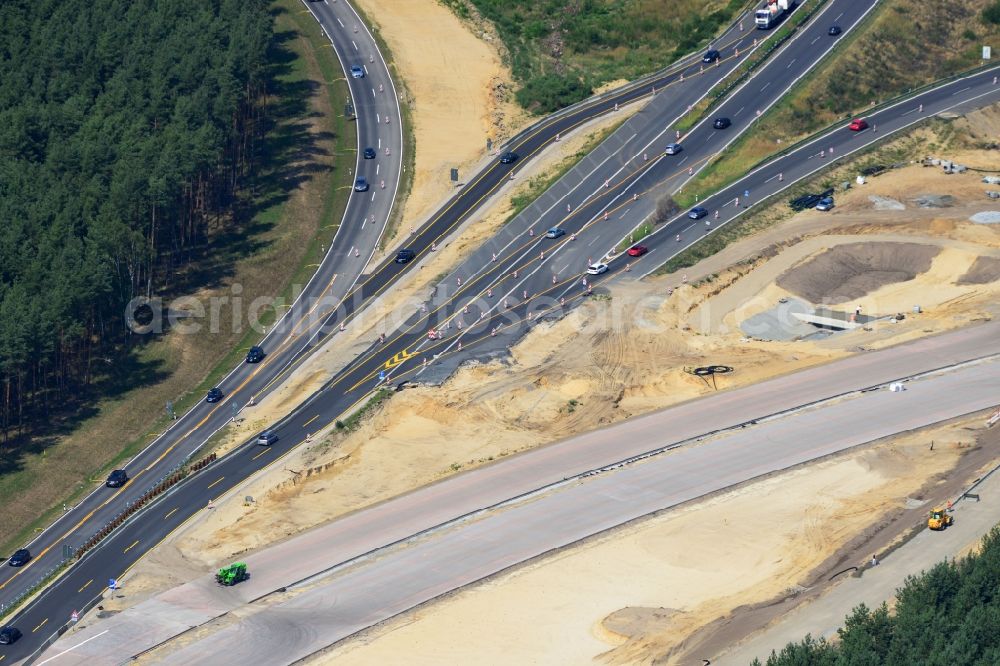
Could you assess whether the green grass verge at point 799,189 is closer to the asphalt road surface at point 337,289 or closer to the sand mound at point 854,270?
the sand mound at point 854,270

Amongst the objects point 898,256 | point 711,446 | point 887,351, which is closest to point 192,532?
point 711,446

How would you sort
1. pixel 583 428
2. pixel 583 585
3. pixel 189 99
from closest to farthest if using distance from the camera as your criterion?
1. pixel 583 585
2. pixel 583 428
3. pixel 189 99

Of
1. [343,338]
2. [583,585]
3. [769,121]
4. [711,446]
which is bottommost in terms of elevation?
[583,585]

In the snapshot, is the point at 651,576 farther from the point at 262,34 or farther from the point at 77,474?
the point at 262,34

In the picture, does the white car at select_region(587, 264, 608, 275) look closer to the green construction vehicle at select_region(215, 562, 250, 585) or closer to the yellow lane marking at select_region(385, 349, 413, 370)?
the yellow lane marking at select_region(385, 349, 413, 370)

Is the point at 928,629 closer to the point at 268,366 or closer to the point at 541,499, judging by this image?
the point at 541,499

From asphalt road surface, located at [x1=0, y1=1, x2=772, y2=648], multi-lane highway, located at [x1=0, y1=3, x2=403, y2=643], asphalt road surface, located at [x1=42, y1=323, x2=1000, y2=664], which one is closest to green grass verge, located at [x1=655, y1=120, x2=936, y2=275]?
asphalt road surface, located at [x1=0, y1=1, x2=772, y2=648]
